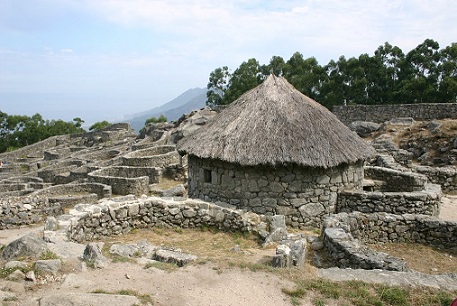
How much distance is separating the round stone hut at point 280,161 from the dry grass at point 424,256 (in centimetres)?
260

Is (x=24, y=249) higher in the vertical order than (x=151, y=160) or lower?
lower

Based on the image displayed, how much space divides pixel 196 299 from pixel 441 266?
594 centimetres

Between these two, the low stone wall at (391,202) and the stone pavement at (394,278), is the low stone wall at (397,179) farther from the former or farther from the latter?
the stone pavement at (394,278)

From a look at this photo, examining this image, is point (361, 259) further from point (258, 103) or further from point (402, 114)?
point (402, 114)

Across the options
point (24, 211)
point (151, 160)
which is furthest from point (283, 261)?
point (151, 160)

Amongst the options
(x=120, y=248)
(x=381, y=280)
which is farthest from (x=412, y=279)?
(x=120, y=248)

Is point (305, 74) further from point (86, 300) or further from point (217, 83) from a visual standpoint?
point (86, 300)

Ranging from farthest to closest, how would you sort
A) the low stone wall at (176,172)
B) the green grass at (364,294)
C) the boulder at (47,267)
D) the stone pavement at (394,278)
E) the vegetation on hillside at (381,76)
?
the vegetation on hillside at (381,76) < the low stone wall at (176,172) < the stone pavement at (394,278) < the boulder at (47,267) < the green grass at (364,294)

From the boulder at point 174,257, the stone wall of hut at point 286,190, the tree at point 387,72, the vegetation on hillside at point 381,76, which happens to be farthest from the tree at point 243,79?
the boulder at point 174,257

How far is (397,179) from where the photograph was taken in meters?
14.1

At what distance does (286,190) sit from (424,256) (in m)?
3.98

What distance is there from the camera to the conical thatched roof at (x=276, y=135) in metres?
11.1

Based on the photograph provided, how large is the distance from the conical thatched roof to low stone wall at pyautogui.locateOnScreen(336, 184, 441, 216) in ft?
3.79

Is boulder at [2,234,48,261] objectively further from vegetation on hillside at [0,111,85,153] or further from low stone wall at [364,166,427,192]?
vegetation on hillside at [0,111,85,153]
